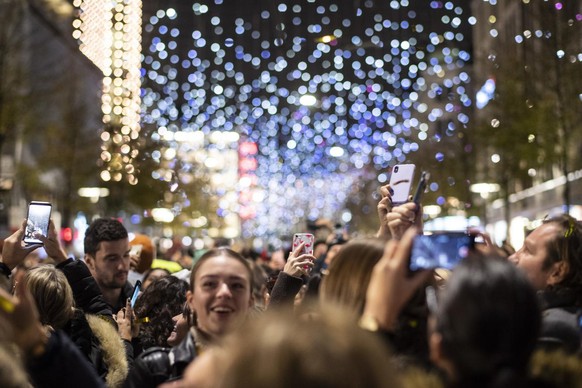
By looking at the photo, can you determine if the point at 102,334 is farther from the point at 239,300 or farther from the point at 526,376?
the point at 526,376

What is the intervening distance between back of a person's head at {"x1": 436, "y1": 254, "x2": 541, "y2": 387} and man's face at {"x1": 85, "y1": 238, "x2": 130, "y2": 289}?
17.6ft

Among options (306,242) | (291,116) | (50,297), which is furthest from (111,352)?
(291,116)

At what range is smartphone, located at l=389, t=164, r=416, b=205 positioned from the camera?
5.48 meters

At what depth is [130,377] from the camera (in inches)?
173

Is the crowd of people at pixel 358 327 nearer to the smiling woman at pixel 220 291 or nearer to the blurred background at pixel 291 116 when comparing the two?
the smiling woman at pixel 220 291

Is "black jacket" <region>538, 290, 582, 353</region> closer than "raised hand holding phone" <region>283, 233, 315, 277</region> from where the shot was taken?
Yes

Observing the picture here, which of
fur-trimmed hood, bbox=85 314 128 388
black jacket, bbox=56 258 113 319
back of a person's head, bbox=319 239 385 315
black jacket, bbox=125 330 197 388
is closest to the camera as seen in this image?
back of a person's head, bbox=319 239 385 315

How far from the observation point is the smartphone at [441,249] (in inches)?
152

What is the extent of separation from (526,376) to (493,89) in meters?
37.7

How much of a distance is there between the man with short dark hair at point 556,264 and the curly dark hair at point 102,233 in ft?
12.2

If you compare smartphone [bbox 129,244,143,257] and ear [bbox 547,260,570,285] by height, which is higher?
smartphone [bbox 129,244,143,257]

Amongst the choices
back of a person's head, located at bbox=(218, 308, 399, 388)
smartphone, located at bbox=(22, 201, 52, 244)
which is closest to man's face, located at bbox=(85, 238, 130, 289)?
smartphone, located at bbox=(22, 201, 52, 244)

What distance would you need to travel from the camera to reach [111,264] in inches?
331

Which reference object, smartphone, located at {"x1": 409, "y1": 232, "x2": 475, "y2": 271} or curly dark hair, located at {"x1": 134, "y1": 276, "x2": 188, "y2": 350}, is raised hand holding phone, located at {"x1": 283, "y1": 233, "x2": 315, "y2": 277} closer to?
curly dark hair, located at {"x1": 134, "y1": 276, "x2": 188, "y2": 350}
